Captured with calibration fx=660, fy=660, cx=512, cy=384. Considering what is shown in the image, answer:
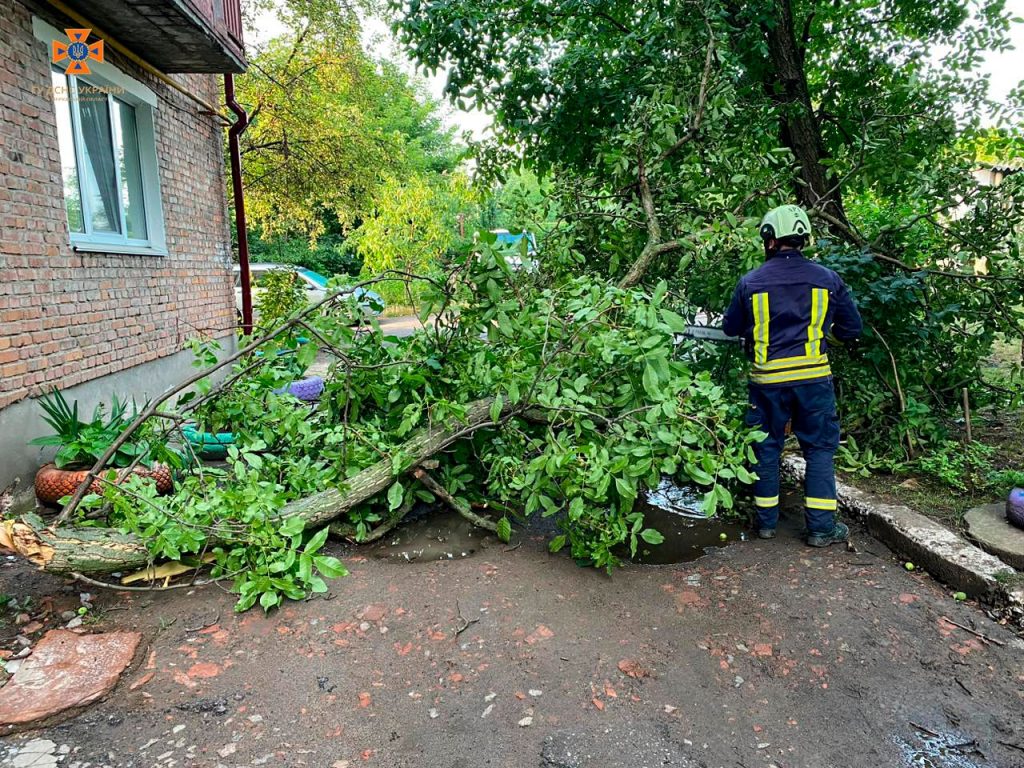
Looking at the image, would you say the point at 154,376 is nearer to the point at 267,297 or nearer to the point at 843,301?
the point at 267,297

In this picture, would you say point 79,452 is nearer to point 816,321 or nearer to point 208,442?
point 208,442

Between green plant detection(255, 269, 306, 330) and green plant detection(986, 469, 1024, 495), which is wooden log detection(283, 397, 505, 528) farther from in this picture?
green plant detection(255, 269, 306, 330)

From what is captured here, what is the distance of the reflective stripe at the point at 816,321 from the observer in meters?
3.75

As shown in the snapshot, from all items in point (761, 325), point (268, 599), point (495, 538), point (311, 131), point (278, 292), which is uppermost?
point (311, 131)

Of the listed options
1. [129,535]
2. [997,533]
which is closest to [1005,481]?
[997,533]

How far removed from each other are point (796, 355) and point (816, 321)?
0.73 ft

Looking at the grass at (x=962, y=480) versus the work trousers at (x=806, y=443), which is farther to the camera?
the grass at (x=962, y=480)

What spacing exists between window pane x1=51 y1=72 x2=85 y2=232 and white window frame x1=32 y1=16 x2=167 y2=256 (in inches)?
2.3

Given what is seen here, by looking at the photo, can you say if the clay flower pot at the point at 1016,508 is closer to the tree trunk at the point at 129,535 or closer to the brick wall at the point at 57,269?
the tree trunk at the point at 129,535

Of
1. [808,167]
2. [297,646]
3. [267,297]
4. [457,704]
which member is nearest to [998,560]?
[457,704]

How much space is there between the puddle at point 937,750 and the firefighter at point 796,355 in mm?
1507

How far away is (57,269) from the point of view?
4.90m

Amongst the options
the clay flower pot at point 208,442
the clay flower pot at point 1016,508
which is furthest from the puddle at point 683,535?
the clay flower pot at point 208,442

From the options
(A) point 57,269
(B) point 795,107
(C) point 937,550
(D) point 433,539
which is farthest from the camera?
(B) point 795,107
